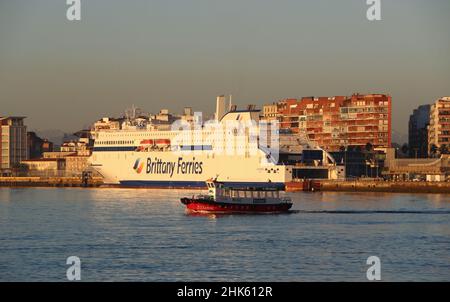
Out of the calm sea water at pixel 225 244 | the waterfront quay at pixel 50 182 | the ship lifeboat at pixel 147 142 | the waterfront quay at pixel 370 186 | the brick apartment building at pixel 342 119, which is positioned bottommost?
the waterfront quay at pixel 50 182

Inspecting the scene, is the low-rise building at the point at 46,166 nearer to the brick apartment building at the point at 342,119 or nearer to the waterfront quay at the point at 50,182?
the waterfront quay at the point at 50,182

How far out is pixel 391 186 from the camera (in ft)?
290

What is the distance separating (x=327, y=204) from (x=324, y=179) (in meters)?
29.4

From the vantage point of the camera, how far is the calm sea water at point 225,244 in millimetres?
30234

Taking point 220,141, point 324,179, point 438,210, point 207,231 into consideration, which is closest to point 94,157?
point 220,141

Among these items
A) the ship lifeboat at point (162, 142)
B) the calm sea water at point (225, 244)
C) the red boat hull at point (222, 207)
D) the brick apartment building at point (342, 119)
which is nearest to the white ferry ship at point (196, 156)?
the ship lifeboat at point (162, 142)

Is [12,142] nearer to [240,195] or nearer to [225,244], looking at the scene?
[240,195]

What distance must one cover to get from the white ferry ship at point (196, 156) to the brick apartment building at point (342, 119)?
32.9 metres

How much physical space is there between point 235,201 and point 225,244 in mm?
16434

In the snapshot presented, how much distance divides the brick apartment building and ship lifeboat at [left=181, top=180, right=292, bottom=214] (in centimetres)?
7377

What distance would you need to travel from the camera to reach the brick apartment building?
132 metres

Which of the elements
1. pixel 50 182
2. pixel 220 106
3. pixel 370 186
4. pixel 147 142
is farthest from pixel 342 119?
pixel 370 186

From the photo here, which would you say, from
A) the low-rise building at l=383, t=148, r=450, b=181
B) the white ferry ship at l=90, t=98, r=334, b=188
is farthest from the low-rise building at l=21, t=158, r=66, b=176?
the low-rise building at l=383, t=148, r=450, b=181

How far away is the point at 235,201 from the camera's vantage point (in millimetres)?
53781
